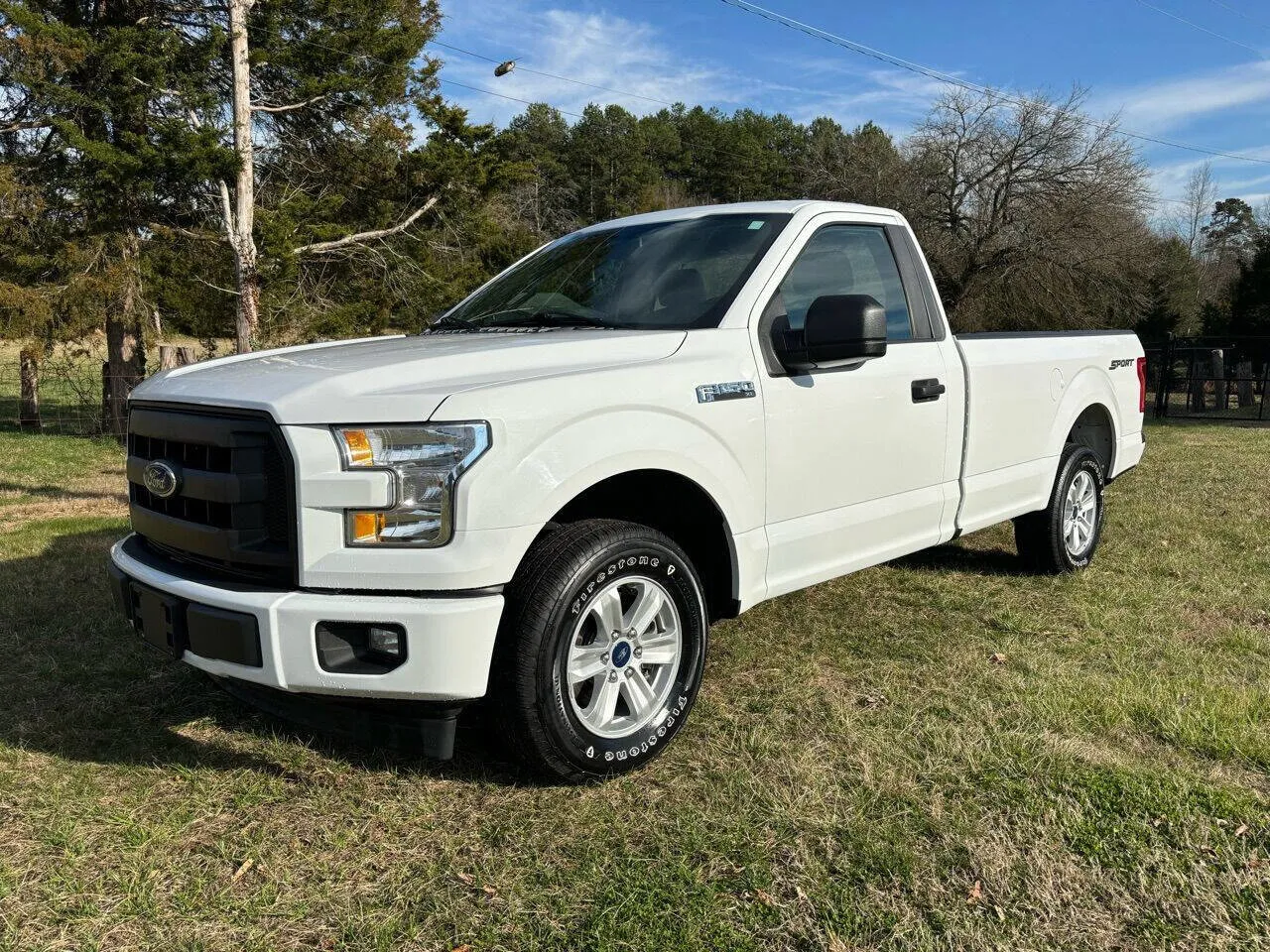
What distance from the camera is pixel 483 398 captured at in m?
2.60

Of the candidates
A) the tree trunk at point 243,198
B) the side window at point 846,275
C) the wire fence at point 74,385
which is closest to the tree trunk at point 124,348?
the wire fence at point 74,385

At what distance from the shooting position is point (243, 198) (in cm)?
1480

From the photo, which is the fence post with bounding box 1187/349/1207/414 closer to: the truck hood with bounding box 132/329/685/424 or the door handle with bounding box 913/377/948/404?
the door handle with bounding box 913/377/948/404

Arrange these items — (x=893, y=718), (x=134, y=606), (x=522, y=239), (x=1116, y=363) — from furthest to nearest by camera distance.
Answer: (x=522, y=239)
(x=1116, y=363)
(x=893, y=718)
(x=134, y=606)

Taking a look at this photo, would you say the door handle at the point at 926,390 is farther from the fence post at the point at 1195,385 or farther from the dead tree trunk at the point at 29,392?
the fence post at the point at 1195,385

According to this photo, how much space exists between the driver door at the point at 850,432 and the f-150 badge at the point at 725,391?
0.10 metres

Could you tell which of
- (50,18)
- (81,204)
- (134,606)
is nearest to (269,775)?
(134,606)

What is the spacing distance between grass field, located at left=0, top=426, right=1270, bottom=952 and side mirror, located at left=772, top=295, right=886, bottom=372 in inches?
53.8

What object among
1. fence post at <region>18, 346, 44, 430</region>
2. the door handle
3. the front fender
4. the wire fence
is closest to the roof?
the door handle

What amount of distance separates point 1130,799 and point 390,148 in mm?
19453

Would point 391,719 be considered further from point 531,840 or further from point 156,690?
point 156,690

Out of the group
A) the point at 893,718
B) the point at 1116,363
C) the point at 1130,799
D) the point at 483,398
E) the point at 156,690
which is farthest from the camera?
the point at 1116,363

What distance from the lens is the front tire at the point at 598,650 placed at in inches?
106

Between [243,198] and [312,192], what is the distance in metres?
4.90
